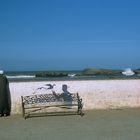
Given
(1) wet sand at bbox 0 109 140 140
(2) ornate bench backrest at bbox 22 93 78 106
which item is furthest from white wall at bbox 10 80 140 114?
(1) wet sand at bbox 0 109 140 140

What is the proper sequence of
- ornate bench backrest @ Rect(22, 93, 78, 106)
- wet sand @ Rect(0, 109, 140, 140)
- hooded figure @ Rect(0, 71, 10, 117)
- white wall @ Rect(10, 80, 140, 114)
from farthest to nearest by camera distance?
white wall @ Rect(10, 80, 140, 114), ornate bench backrest @ Rect(22, 93, 78, 106), hooded figure @ Rect(0, 71, 10, 117), wet sand @ Rect(0, 109, 140, 140)

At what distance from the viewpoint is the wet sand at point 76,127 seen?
12105 millimetres

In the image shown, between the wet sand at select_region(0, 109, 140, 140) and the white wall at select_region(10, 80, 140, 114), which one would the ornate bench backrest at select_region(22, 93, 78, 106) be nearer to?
the white wall at select_region(10, 80, 140, 114)

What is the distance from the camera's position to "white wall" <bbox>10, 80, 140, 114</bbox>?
675 inches

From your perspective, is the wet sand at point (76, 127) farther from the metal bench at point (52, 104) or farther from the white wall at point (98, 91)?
the white wall at point (98, 91)

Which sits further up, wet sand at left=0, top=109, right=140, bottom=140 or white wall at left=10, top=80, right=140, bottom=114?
white wall at left=10, top=80, right=140, bottom=114

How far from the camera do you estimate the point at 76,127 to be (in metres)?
13.7

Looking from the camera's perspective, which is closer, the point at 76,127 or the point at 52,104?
the point at 76,127

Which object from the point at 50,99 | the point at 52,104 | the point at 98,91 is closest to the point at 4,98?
the point at 50,99

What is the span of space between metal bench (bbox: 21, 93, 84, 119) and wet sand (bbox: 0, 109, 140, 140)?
2.01 ft

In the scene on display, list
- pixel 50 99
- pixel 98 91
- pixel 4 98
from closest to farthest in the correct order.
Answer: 1. pixel 4 98
2. pixel 50 99
3. pixel 98 91

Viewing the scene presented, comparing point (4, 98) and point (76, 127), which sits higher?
point (4, 98)

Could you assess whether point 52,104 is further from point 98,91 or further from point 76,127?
point 76,127

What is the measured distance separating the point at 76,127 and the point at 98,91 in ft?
14.9
